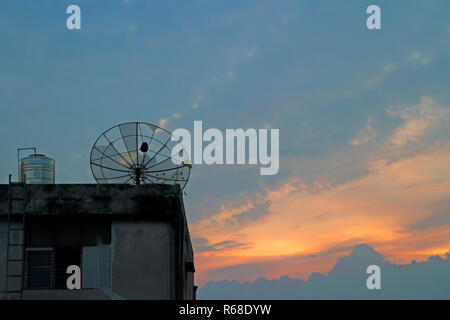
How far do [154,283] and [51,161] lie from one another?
6.49 m

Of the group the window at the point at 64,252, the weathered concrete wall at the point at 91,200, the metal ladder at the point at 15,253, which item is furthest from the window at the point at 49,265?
the weathered concrete wall at the point at 91,200

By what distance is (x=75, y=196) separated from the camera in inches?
833

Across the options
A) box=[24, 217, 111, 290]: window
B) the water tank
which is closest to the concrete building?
box=[24, 217, 111, 290]: window

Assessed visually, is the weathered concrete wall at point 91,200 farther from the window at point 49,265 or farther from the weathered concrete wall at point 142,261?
the window at point 49,265

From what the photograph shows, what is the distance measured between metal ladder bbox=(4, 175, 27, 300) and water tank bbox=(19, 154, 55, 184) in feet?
7.89

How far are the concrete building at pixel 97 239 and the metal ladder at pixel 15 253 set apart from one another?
0.11ft

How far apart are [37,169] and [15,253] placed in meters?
3.87

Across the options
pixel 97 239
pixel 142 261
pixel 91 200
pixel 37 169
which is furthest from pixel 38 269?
pixel 37 169

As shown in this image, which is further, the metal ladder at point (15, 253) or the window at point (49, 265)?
the window at point (49, 265)

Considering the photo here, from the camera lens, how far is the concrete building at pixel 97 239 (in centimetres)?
2073

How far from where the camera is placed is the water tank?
23406 mm

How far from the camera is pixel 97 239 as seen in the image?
2111cm
